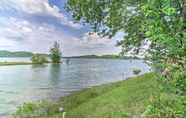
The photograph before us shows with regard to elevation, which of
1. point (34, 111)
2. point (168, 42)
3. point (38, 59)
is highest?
point (168, 42)

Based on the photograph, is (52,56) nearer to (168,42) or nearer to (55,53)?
(55,53)

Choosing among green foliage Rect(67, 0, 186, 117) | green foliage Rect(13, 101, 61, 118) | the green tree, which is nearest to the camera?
green foliage Rect(67, 0, 186, 117)

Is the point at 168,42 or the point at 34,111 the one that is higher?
the point at 168,42

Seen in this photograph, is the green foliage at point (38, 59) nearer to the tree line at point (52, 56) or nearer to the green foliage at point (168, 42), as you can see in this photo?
the tree line at point (52, 56)

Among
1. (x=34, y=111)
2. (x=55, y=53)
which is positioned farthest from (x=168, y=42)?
(x=55, y=53)

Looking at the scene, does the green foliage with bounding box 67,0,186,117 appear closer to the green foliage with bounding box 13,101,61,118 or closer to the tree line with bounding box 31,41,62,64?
the green foliage with bounding box 13,101,61,118

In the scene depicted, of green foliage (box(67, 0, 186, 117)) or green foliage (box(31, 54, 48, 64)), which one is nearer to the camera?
green foliage (box(67, 0, 186, 117))

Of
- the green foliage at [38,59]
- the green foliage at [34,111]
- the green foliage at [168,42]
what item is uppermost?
the green foliage at [168,42]

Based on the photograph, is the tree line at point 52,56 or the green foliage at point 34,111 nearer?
the green foliage at point 34,111

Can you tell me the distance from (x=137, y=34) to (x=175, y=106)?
306 inches

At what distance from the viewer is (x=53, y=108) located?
30750 millimetres

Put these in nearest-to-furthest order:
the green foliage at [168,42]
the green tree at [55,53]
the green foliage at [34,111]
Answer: the green foliage at [168,42]
the green foliage at [34,111]
the green tree at [55,53]

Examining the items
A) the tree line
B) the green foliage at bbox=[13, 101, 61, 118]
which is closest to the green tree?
the tree line

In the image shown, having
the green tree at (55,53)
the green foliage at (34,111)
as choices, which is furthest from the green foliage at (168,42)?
the green tree at (55,53)
